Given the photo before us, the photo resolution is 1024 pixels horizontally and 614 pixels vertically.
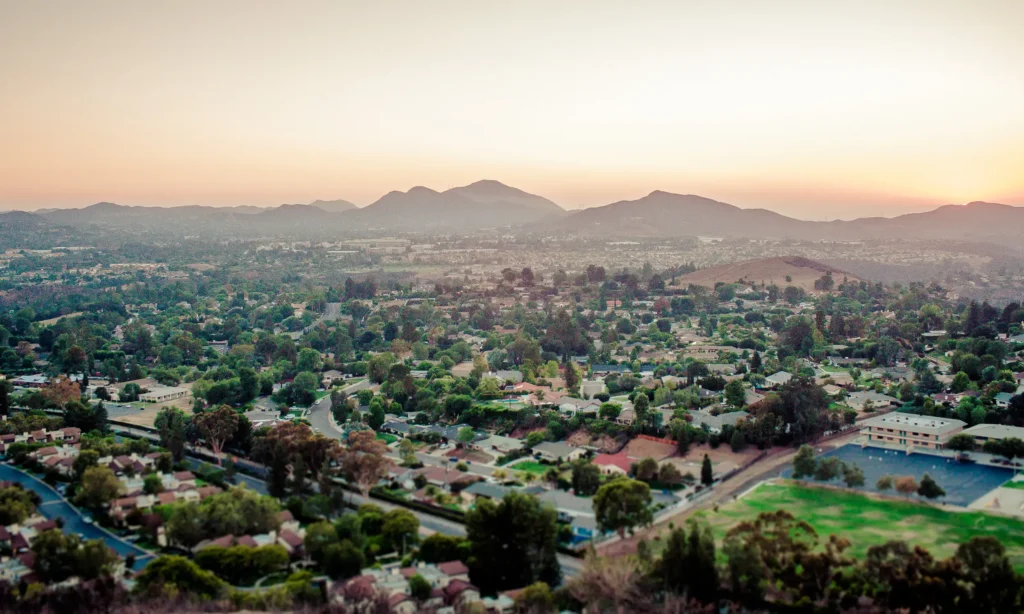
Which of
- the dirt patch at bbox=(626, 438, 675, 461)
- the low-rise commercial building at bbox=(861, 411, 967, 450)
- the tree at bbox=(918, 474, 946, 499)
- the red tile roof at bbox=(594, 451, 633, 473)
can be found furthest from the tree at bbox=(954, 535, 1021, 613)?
the low-rise commercial building at bbox=(861, 411, 967, 450)

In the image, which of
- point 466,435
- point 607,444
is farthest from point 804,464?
point 466,435

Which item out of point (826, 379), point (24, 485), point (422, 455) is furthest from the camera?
point (826, 379)

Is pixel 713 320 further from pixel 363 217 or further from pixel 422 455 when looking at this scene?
pixel 363 217

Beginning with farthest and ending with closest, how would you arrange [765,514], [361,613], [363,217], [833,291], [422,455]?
[363,217] → [833,291] → [422,455] → [765,514] → [361,613]

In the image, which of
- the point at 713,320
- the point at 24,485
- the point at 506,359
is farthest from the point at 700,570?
the point at 713,320

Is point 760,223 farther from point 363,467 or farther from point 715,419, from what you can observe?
point 363,467

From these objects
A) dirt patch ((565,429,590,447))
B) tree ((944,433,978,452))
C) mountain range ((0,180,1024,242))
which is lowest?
dirt patch ((565,429,590,447))

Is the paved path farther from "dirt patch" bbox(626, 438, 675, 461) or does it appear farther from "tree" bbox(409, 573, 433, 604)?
"tree" bbox(409, 573, 433, 604)

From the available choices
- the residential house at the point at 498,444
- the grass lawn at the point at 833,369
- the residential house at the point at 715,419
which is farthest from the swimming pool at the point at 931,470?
the grass lawn at the point at 833,369
